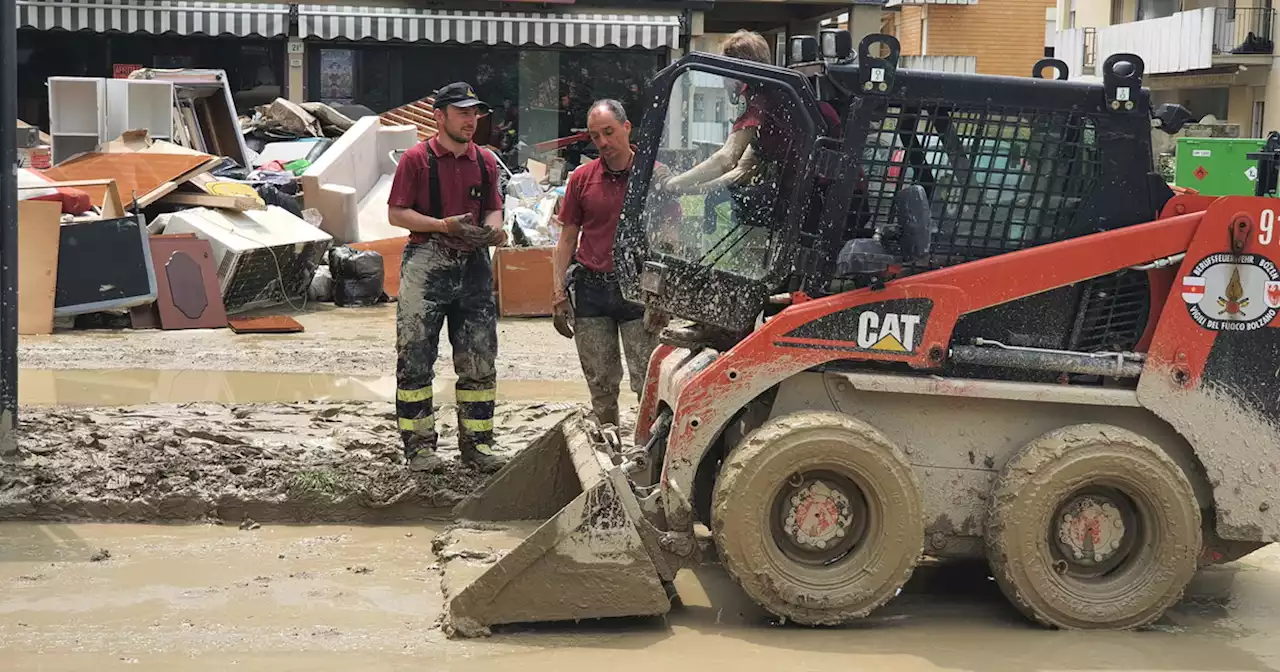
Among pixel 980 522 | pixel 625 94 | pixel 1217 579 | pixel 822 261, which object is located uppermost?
pixel 625 94

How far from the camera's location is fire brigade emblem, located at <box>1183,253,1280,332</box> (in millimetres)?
5301

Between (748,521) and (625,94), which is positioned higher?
(625,94)

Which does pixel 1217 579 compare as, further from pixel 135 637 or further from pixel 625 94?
pixel 625 94

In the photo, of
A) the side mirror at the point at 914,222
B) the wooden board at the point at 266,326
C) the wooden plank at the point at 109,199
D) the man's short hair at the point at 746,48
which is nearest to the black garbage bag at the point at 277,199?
the wooden plank at the point at 109,199

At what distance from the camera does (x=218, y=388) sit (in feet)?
31.7

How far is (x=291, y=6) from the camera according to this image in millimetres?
21719

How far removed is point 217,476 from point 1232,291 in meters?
4.26

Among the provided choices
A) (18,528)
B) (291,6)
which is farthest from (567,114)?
(18,528)

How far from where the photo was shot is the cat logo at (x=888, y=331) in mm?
5262

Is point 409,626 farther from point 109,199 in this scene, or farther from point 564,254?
point 109,199

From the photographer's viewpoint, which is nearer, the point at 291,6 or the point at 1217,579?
the point at 1217,579

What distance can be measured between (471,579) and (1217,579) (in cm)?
306

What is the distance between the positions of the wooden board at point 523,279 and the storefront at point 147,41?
34.2 ft

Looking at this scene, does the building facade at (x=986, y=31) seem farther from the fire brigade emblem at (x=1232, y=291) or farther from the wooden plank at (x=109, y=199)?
the fire brigade emblem at (x=1232, y=291)
